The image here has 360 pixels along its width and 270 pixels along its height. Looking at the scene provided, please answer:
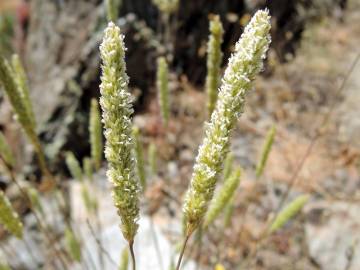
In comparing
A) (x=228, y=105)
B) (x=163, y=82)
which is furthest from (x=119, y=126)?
(x=163, y=82)

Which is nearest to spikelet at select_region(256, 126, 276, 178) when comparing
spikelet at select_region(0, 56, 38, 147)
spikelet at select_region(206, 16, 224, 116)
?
spikelet at select_region(206, 16, 224, 116)

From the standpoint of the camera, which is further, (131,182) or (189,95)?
(189,95)

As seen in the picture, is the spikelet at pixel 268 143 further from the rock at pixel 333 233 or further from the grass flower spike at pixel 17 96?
the rock at pixel 333 233

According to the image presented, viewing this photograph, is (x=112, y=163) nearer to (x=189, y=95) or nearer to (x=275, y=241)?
(x=275, y=241)

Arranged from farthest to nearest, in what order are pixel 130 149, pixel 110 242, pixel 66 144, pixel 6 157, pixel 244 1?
pixel 244 1, pixel 66 144, pixel 110 242, pixel 6 157, pixel 130 149

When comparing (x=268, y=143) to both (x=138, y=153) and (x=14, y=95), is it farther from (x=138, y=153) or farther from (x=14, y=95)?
(x=14, y=95)

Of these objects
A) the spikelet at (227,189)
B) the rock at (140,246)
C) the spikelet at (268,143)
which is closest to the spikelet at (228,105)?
the spikelet at (227,189)

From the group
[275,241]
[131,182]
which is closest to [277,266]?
[275,241]
